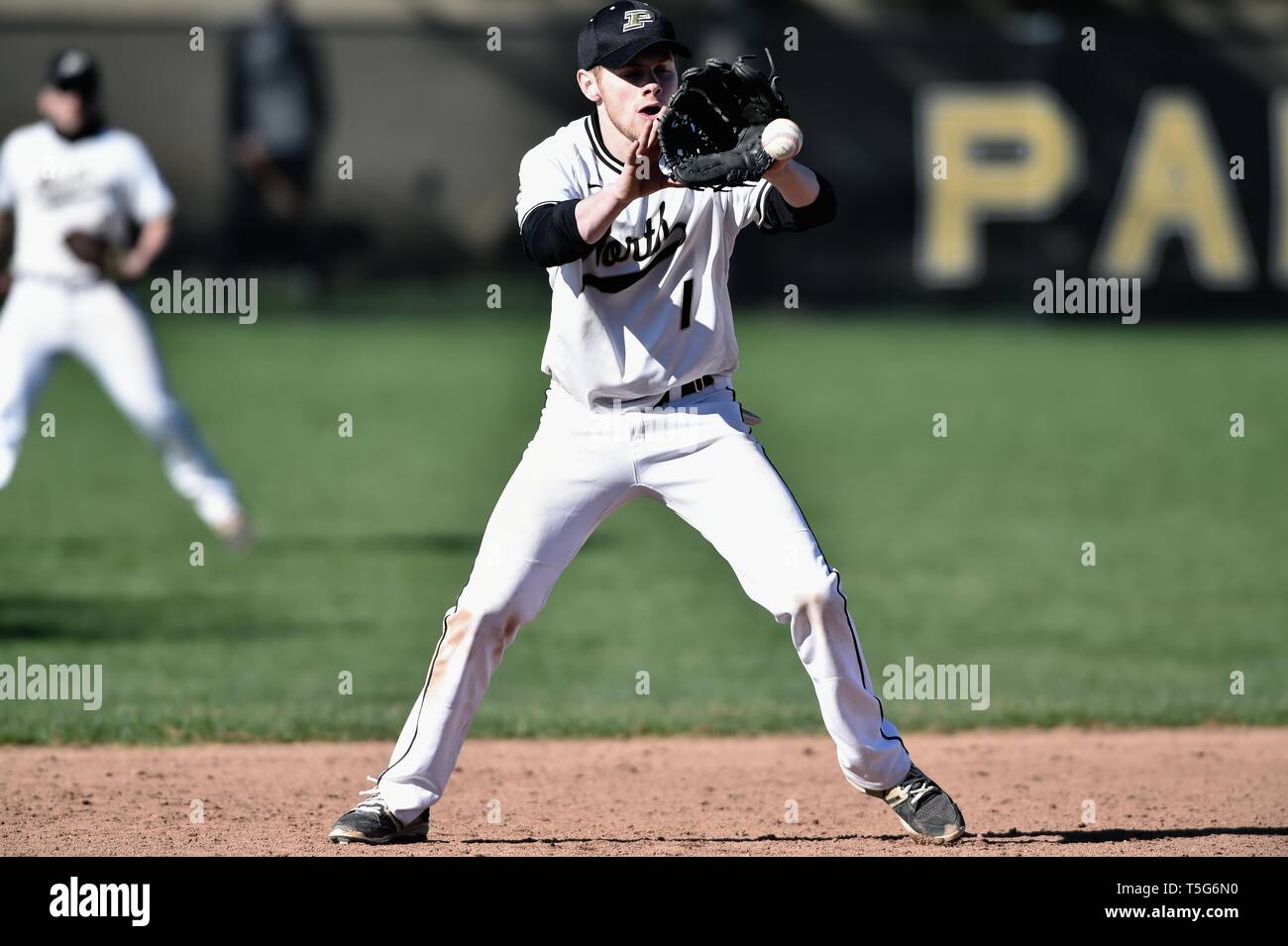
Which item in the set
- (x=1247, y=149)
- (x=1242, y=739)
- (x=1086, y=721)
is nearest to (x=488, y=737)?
(x=1086, y=721)

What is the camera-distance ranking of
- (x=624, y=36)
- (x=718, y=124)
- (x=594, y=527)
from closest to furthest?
(x=718, y=124) → (x=624, y=36) → (x=594, y=527)

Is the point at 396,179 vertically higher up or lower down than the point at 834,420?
higher up

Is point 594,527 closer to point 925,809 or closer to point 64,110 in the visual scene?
point 925,809

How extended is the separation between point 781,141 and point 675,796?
2599mm

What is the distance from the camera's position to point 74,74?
1045 centimetres

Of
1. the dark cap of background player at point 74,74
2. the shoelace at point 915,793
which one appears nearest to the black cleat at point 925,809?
the shoelace at point 915,793

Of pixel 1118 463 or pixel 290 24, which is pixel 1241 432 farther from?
pixel 290 24

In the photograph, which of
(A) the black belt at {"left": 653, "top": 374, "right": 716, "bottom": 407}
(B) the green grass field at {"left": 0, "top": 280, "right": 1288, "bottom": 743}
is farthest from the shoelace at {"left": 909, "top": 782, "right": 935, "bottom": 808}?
(B) the green grass field at {"left": 0, "top": 280, "right": 1288, "bottom": 743}

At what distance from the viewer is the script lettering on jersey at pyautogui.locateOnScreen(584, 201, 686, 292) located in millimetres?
5305

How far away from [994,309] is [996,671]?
14.3 metres

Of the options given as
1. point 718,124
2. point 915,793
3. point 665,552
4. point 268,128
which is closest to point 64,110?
point 665,552

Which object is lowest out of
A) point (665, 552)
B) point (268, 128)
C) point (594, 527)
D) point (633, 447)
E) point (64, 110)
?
point (665, 552)

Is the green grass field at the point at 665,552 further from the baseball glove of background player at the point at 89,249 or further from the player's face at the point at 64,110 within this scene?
the player's face at the point at 64,110

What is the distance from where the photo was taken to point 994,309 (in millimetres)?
22656
